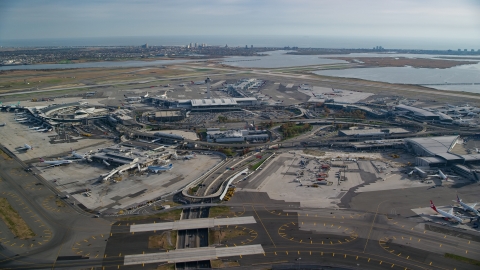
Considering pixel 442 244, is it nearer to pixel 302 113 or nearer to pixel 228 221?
pixel 228 221

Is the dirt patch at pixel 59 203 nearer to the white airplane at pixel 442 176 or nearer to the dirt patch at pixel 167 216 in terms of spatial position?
the dirt patch at pixel 167 216

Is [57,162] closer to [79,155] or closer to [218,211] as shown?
[79,155]

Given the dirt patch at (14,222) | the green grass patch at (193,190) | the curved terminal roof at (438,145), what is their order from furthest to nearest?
1. the curved terminal roof at (438,145)
2. the green grass patch at (193,190)
3. the dirt patch at (14,222)

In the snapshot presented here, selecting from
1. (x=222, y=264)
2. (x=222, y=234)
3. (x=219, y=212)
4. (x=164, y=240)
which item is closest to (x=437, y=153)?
(x=219, y=212)

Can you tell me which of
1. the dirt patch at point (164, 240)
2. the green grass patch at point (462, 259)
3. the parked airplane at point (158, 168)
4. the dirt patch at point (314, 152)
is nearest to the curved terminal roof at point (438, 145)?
the dirt patch at point (314, 152)

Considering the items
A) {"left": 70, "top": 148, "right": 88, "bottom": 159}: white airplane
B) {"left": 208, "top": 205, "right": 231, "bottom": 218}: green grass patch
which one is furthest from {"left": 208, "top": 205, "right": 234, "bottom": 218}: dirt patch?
{"left": 70, "top": 148, "right": 88, "bottom": 159}: white airplane
